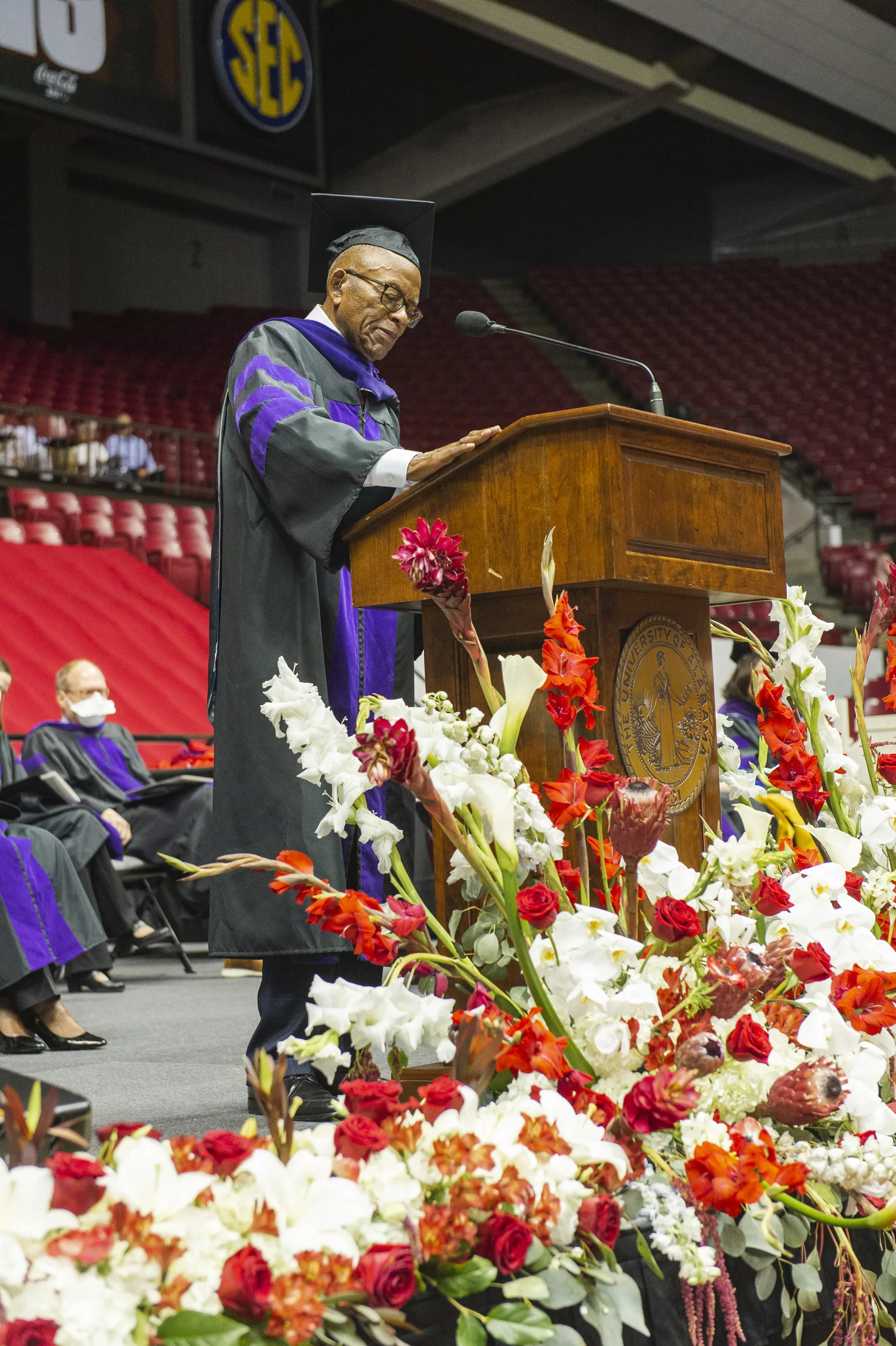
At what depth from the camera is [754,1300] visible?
1.24 m

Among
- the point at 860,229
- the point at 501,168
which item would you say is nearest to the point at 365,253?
the point at 501,168

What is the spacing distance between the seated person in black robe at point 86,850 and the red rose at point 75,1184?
11.1 ft

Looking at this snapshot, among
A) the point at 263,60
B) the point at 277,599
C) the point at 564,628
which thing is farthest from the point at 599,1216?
the point at 263,60

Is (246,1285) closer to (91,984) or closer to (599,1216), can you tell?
(599,1216)

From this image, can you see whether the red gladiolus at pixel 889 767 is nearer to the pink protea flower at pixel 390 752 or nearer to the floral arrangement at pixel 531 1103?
the floral arrangement at pixel 531 1103

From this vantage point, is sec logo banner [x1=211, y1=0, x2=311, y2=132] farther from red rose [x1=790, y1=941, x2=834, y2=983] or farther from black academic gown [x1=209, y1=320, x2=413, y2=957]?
red rose [x1=790, y1=941, x2=834, y2=983]

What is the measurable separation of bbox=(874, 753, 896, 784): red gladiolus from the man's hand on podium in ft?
1.77

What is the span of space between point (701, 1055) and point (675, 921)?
0.11 metres

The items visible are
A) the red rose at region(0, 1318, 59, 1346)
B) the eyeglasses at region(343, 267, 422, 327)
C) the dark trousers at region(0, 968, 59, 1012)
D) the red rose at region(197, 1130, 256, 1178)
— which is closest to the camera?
the red rose at region(0, 1318, 59, 1346)

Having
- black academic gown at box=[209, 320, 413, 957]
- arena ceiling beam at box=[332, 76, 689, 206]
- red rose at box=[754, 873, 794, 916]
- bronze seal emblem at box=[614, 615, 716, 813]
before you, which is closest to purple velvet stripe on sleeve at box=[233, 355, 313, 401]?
black academic gown at box=[209, 320, 413, 957]

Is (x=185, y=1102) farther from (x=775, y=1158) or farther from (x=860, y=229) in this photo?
(x=860, y=229)

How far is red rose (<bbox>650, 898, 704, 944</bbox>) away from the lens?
120 centimetres

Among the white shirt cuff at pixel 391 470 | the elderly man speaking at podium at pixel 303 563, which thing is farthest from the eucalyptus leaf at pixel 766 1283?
the white shirt cuff at pixel 391 470

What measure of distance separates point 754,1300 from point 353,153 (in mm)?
15075
